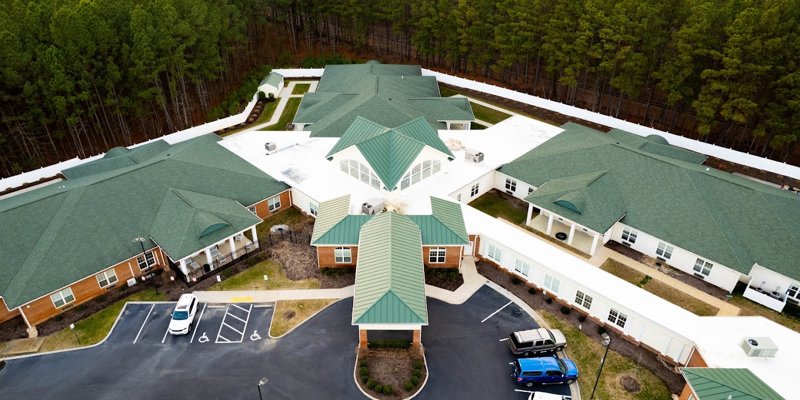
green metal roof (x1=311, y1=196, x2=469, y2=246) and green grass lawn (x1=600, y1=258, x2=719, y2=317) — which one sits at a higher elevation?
green metal roof (x1=311, y1=196, x2=469, y2=246)

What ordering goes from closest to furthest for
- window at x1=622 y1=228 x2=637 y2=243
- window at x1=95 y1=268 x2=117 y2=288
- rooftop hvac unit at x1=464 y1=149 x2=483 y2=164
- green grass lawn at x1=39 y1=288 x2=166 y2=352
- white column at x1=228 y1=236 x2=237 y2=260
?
green grass lawn at x1=39 y1=288 x2=166 y2=352 < window at x1=95 y1=268 x2=117 y2=288 < white column at x1=228 y1=236 x2=237 y2=260 < window at x1=622 y1=228 x2=637 y2=243 < rooftop hvac unit at x1=464 y1=149 x2=483 y2=164

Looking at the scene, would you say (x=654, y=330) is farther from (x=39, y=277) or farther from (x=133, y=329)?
(x=39, y=277)

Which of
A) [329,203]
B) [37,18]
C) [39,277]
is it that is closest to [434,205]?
[329,203]

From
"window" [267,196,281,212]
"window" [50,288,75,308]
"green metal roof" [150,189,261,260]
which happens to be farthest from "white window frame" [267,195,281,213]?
"window" [50,288,75,308]

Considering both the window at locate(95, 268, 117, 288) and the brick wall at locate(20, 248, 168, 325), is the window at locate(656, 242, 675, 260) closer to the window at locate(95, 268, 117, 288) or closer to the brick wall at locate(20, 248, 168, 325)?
the brick wall at locate(20, 248, 168, 325)

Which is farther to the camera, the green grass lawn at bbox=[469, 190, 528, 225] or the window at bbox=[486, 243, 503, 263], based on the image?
the green grass lawn at bbox=[469, 190, 528, 225]

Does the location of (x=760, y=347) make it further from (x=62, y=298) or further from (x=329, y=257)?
(x=62, y=298)

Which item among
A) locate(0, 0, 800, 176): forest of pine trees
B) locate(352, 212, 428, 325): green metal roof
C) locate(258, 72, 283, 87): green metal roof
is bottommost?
locate(352, 212, 428, 325): green metal roof

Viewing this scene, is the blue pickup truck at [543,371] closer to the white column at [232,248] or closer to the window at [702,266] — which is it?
the window at [702,266]

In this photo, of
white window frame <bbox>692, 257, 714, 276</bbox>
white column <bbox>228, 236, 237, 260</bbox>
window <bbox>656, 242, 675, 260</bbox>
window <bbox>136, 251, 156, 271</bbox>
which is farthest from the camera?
white column <bbox>228, 236, 237, 260</bbox>
